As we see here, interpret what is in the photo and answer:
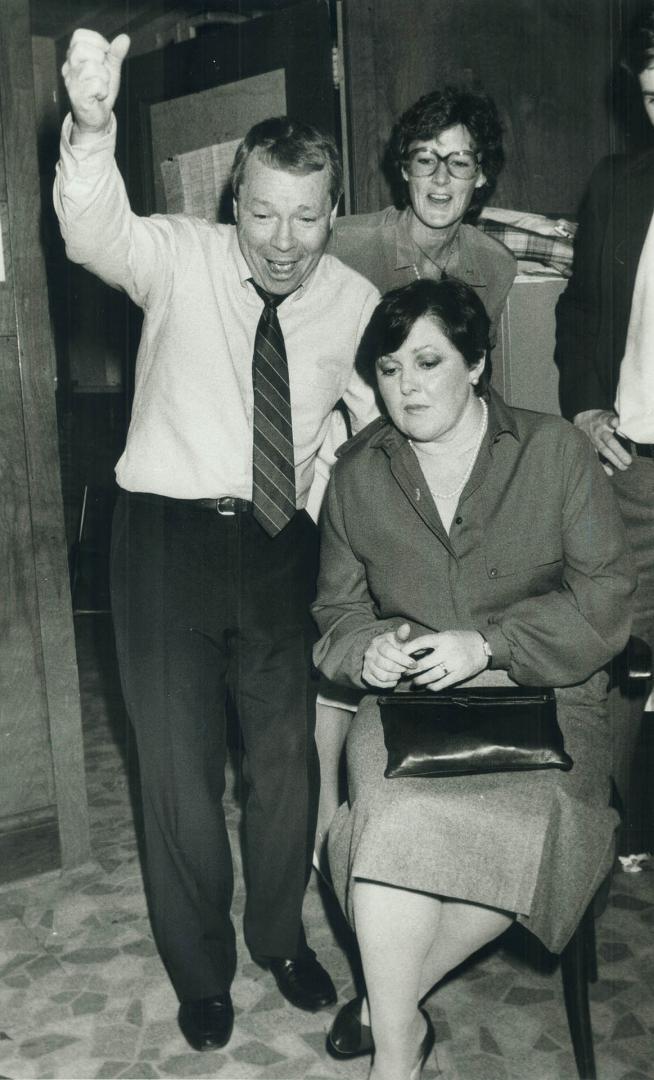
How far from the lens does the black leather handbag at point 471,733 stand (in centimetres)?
182

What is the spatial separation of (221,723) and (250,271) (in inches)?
37.4

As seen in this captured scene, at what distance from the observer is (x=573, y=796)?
180cm

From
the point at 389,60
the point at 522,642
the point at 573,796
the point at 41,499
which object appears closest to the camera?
the point at 573,796

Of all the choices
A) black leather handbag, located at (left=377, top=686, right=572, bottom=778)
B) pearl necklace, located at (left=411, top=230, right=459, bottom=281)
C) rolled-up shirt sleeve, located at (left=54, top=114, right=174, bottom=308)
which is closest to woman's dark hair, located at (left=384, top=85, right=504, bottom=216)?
pearl necklace, located at (left=411, top=230, right=459, bottom=281)

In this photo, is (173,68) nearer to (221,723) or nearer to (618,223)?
(618,223)

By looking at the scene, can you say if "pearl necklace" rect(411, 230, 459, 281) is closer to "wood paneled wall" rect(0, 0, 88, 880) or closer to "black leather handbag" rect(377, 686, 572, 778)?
"wood paneled wall" rect(0, 0, 88, 880)

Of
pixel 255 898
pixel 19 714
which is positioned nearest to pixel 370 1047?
pixel 255 898

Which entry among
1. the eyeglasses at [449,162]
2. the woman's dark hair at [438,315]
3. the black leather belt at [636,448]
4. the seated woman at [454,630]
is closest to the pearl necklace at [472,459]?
the seated woman at [454,630]

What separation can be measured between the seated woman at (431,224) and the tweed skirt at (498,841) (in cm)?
53

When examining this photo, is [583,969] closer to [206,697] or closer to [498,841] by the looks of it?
[498,841]

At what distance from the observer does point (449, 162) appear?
2441 millimetres

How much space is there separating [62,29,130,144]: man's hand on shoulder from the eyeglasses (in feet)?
3.01

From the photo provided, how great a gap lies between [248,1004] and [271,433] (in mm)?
1249

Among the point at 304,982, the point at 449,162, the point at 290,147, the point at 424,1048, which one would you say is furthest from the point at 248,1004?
the point at 449,162
